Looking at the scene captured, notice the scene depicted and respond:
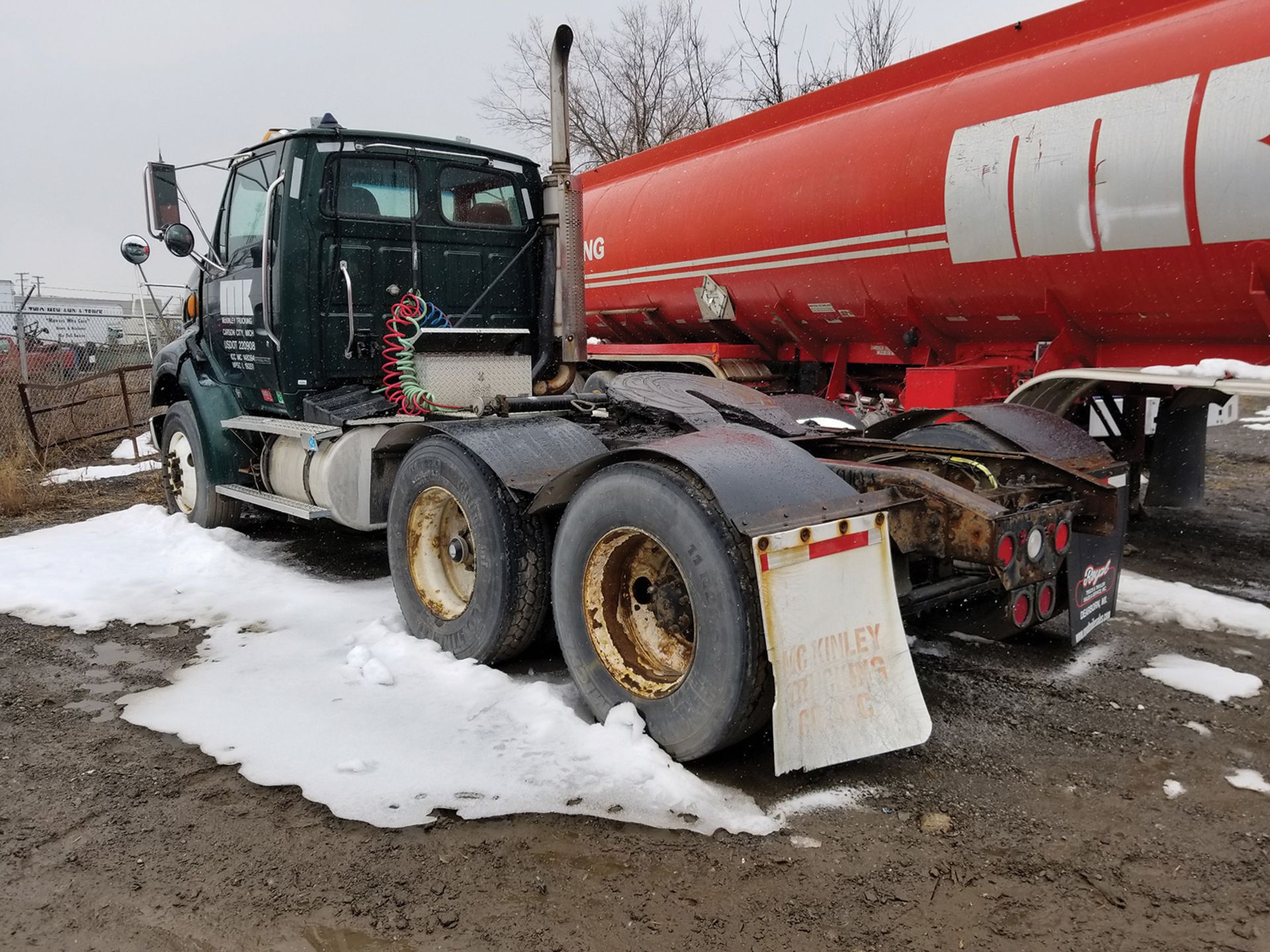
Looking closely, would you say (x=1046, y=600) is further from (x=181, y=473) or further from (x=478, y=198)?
(x=181, y=473)

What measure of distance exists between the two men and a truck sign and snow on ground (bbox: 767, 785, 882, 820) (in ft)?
0.46

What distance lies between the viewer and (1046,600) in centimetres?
345

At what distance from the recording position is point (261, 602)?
17.2 ft

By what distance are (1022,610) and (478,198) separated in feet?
13.8

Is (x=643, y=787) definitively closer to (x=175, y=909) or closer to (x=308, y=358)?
(x=175, y=909)

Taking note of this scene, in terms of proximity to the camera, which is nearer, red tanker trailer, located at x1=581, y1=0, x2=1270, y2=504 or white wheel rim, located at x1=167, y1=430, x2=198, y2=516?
red tanker trailer, located at x1=581, y1=0, x2=1270, y2=504

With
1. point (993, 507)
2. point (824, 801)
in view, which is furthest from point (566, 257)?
point (824, 801)

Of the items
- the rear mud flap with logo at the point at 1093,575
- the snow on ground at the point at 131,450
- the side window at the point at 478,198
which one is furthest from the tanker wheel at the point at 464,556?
the snow on ground at the point at 131,450

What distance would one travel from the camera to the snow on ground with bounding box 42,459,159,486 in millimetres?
9641

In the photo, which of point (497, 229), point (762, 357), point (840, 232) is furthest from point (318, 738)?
point (762, 357)

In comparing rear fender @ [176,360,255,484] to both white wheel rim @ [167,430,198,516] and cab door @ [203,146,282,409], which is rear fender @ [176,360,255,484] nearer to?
cab door @ [203,146,282,409]

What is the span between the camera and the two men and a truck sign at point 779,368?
299cm

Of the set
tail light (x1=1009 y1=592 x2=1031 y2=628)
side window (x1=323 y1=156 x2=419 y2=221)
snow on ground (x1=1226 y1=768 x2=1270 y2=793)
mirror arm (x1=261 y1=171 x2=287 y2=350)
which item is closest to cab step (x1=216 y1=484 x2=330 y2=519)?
mirror arm (x1=261 y1=171 x2=287 y2=350)

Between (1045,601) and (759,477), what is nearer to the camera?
(759,477)
